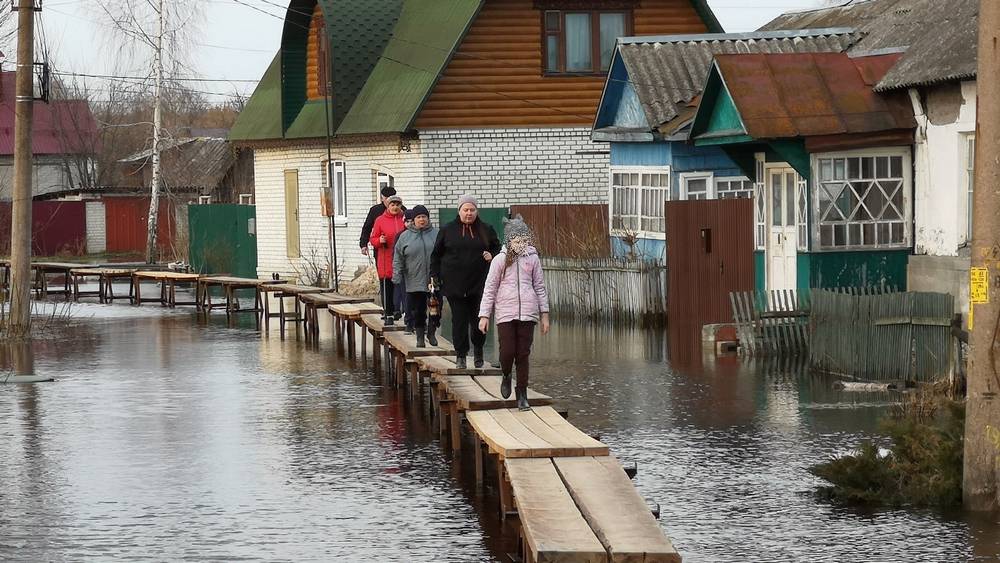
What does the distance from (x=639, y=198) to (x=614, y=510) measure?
67.5 feet

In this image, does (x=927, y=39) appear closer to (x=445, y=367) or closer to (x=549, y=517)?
(x=445, y=367)

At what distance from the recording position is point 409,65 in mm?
34469

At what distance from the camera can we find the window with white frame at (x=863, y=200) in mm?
21656

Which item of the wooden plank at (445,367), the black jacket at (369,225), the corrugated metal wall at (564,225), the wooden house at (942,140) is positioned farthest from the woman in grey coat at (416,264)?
the corrugated metal wall at (564,225)

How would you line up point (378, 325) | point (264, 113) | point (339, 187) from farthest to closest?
point (264, 113) < point (339, 187) < point (378, 325)

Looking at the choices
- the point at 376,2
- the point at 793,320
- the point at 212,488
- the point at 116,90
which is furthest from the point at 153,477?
the point at 116,90

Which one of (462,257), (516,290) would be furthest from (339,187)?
(516,290)

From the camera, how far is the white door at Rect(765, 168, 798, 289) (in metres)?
22.6

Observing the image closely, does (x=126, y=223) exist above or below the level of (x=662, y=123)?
below

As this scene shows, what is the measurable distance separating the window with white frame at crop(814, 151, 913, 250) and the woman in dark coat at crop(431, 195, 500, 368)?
7.08m

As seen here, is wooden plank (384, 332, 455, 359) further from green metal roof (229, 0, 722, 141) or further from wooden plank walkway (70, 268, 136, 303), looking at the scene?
wooden plank walkway (70, 268, 136, 303)

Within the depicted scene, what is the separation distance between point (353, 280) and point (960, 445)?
80.1 ft

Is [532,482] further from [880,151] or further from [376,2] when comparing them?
→ [376,2]

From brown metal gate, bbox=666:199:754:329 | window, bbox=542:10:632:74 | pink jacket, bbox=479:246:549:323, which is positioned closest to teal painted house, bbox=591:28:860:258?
brown metal gate, bbox=666:199:754:329
